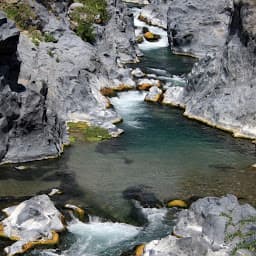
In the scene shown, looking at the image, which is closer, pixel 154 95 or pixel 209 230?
pixel 209 230

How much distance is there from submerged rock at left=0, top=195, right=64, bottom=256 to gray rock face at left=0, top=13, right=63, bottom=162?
28.8ft

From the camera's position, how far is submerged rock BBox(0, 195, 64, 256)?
26844 millimetres

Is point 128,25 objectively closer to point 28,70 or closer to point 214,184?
point 28,70

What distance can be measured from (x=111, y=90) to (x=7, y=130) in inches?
731

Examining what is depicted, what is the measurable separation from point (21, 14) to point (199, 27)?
1215 inches

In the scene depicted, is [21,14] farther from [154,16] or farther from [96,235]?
[154,16]

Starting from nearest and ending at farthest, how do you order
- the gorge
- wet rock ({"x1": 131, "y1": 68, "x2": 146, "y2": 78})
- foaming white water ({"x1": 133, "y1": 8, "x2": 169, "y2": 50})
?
the gorge
wet rock ({"x1": 131, "y1": 68, "x2": 146, "y2": 78})
foaming white water ({"x1": 133, "y1": 8, "x2": 169, "y2": 50})

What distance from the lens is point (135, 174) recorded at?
3616 centimetres

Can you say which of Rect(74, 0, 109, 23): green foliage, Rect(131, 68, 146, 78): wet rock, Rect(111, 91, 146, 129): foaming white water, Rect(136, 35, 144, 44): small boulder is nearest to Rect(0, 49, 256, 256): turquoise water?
Rect(111, 91, 146, 129): foaming white water

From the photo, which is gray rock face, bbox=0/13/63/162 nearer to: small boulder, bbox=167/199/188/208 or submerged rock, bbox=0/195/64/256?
submerged rock, bbox=0/195/64/256

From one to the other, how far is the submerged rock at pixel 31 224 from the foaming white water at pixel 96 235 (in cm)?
103

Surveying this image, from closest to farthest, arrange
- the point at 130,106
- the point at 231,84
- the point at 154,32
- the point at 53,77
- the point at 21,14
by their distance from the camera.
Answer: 1. the point at 231,84
2. the point at 53,77
3. the point at 130,106
4. the point at 21,14
5. the point at 154,32

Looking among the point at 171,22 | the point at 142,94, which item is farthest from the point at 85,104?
the point at 171,22

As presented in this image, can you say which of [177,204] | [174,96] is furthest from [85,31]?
[177,204]
